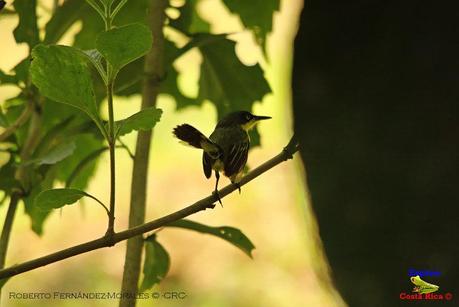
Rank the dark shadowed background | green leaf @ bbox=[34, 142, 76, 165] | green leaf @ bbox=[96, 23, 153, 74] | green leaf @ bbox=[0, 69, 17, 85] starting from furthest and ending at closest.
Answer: green leaf @ bbox=[0, 69, 17, 85]
green leaf @ bbox=[34, 142, 76, 165]
green leaf @ bbox=[96, 23, 153, 74]
the dark shadowed background

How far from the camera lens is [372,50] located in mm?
268

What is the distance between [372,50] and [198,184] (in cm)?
203

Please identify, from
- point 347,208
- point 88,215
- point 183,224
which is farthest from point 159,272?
point 88,215

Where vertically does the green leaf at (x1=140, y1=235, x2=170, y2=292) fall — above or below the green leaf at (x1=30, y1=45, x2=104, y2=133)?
above

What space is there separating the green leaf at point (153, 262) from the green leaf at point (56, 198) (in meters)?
0.18

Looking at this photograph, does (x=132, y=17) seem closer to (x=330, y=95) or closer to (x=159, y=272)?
(x=159, y=272)

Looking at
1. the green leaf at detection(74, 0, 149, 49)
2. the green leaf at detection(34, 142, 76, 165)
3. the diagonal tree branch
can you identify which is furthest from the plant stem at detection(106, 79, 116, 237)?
the green leaf at detection(74, 0, 149, 49)

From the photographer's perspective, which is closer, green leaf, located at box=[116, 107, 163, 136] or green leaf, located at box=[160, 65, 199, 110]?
green leaf, located at box=[116, 107, 163, 136]

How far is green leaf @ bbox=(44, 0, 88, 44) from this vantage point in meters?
0.68

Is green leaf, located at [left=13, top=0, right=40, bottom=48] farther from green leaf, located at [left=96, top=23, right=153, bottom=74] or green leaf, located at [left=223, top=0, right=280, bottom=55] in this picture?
green leaf, located at [left=96, top=23, right=153, bottom=74]

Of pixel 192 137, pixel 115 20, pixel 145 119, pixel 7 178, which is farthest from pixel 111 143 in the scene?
pixel 115 20

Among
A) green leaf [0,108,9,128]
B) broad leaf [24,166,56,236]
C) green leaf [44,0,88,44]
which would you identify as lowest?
broad leaf [24,166,56,236]

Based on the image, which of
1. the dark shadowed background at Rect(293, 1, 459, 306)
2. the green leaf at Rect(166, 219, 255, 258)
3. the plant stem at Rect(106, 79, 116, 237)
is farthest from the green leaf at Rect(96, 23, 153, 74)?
the green leaf at Rect(166, 219, 255, 258)

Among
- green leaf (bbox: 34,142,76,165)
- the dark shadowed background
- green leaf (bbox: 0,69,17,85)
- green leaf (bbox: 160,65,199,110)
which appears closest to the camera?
the dark shadowed background
